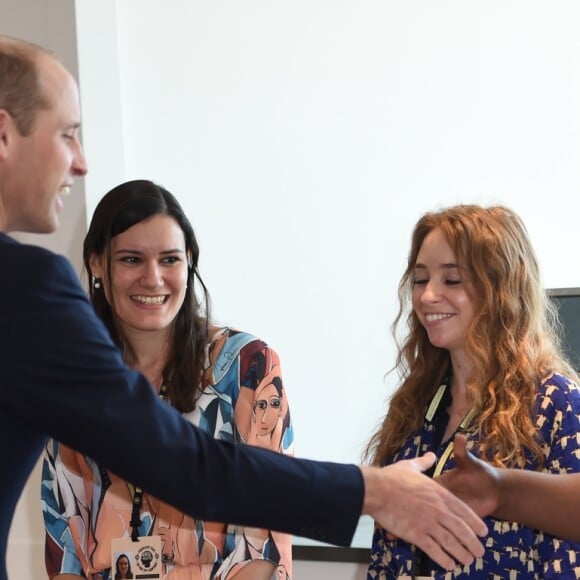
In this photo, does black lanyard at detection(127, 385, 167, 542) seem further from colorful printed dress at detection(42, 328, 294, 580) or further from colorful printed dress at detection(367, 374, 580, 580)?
colorful printed dress at detection(367, 374, 580, 580)

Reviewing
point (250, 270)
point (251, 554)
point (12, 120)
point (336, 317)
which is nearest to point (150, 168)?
point (250, 270)

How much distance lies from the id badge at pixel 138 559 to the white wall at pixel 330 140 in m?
1.73

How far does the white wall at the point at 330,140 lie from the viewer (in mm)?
4496

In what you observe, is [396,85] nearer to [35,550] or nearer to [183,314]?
[183,314]

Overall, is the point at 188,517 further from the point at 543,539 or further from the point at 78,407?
the point at 78,407

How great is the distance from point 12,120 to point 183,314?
1341 mm

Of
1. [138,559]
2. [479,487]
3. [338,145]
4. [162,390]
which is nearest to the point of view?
[479,487]

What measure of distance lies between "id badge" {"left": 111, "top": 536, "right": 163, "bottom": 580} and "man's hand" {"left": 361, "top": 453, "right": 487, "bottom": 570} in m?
0.93

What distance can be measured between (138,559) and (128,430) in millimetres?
1169

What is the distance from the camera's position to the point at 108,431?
174 cm

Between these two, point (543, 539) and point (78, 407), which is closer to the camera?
point (78, 407)

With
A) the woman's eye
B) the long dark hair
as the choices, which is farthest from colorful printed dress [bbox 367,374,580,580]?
the woman's eye

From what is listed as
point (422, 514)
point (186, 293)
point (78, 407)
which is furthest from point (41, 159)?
point (186, 293)

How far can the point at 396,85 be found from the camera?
465 centimetres
